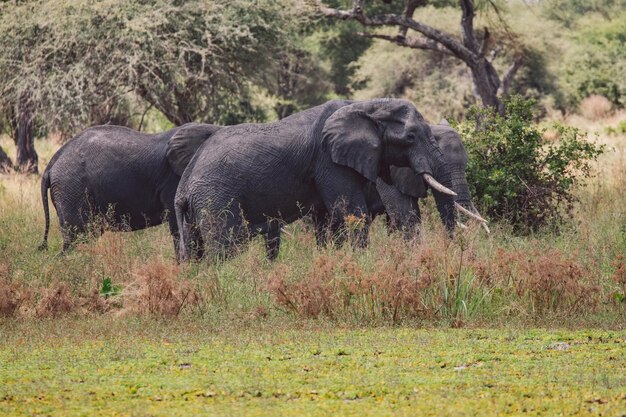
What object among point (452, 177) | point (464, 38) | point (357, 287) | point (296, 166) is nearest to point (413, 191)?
point (452, 177)

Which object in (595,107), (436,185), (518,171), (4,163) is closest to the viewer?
(436,185)

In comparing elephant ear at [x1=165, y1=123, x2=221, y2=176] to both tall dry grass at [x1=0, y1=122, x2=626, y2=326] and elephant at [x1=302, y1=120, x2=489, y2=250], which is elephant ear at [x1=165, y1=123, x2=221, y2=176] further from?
tall dry grass at [x1=0, y1=122, x2=626, y2=326]

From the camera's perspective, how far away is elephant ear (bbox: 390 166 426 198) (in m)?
14.0

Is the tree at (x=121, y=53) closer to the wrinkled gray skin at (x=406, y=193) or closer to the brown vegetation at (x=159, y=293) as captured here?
the wrinkled gray skin at (x=406, y=193)

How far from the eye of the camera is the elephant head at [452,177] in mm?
14016

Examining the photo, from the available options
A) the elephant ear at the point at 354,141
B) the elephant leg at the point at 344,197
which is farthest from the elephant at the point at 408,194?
the elephant ear at the point at 354,141

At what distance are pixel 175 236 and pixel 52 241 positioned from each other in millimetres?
2159

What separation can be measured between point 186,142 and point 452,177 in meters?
3.09

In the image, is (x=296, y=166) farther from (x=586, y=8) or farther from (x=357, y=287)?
(x=586, y=8)

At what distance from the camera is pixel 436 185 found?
44.9 feet

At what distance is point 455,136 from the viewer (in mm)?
14945

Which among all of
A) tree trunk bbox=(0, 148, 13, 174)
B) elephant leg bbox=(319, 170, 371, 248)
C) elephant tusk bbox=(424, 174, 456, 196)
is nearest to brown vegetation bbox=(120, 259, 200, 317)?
elephant leg bbox=(319, 170, 371, 248)

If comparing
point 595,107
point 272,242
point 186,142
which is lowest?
point 595,107

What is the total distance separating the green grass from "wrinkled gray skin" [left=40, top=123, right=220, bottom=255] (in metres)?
4.37
